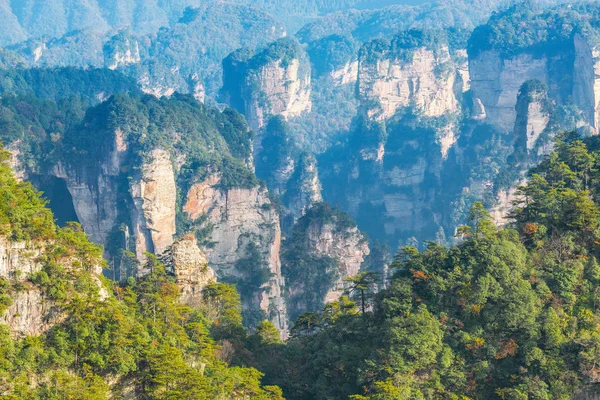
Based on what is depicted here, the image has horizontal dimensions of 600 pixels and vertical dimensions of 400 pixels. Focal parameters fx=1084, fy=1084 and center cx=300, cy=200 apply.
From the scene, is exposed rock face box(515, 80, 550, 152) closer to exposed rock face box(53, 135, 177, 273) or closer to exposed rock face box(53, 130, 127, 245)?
exposed rock face box(53, 135, 177, 273)

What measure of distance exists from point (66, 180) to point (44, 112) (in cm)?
1538

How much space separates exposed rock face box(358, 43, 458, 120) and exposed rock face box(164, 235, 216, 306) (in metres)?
59.8

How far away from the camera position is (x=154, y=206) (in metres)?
60.2

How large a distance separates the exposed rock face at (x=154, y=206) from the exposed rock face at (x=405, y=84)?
141ft

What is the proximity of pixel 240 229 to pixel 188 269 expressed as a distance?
61.8ft

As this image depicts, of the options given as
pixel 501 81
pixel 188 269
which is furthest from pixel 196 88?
pixel 188 269

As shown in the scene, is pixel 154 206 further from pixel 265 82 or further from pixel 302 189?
pixel 265 82

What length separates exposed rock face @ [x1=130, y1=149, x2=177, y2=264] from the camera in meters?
60.1

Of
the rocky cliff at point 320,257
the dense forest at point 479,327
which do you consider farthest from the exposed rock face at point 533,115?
the dense forest at point 479,327

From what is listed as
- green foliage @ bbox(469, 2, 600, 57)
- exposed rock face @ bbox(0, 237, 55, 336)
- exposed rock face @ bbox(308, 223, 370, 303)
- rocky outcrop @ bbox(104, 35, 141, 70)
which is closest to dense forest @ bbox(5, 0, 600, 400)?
exposed rock face @ bbox(0, 237, 55, 336)

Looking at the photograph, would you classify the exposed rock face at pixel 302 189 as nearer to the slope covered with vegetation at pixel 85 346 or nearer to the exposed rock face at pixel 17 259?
the slope covered with vegetation at pixel 85 346

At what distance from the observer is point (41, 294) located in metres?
32.2

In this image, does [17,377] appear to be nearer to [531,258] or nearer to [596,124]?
[531,258]

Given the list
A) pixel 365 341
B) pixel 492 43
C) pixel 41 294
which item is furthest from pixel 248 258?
pixel 492 43
